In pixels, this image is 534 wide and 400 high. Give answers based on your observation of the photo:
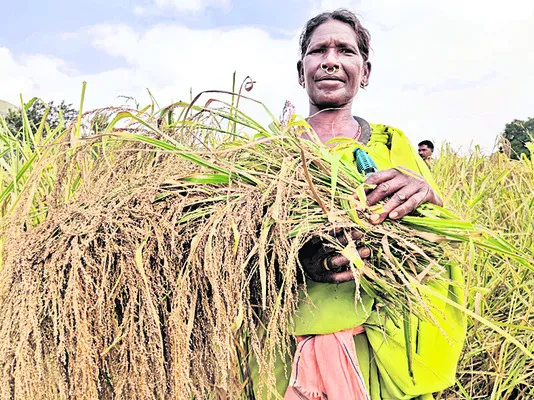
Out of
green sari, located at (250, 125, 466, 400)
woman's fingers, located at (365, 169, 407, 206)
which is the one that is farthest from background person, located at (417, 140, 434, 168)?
woman's fingers, located at (365, 169, 407, 206)

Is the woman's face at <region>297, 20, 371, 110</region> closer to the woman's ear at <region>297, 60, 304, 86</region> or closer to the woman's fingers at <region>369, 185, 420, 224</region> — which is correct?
the woman's ear at <region>297, 60, 304, 86</region>

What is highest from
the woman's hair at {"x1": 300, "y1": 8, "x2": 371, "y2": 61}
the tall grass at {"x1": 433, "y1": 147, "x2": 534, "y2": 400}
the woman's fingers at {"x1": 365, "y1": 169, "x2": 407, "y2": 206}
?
the woman's hair at {"x1": 300, "y1": 8, "x2": 371, "y2": 61}

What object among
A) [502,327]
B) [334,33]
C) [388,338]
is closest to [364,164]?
[388,338]

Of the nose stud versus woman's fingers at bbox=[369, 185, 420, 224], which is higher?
the nose stud

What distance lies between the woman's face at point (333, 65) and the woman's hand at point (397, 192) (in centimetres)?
51

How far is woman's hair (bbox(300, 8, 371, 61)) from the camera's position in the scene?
1507 mm

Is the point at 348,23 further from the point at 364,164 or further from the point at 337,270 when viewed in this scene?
the point at 337,270

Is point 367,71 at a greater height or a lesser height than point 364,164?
greater

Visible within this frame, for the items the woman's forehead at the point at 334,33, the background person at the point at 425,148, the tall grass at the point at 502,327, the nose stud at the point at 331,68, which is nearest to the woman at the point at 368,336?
the nose stud at the point at 331,68

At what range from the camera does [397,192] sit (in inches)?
37.2

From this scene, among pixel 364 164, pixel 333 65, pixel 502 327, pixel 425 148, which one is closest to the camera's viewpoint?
pixel 364 164

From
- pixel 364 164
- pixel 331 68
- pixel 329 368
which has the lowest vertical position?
pixel 329 368

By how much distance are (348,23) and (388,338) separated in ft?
3.04

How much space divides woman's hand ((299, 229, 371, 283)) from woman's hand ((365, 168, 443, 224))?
63mm
